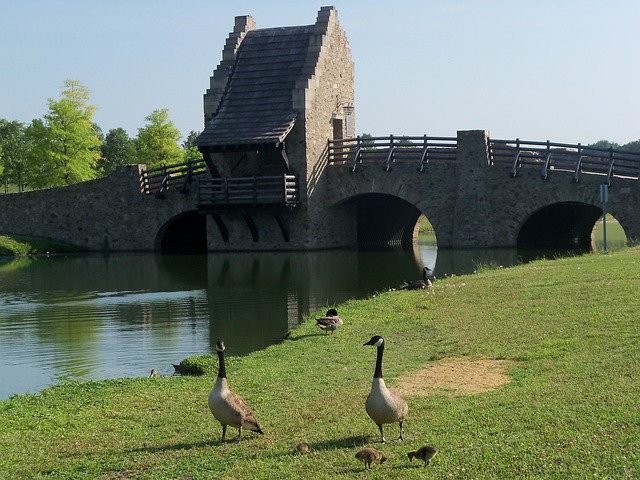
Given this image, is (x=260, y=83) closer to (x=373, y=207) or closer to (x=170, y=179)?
(x=170, y=179)

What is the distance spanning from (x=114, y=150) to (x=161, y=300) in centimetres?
7432

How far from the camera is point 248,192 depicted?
40062mm

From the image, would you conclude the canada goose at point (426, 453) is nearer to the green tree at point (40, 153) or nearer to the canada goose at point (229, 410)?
the canada goose at point (229, 410)

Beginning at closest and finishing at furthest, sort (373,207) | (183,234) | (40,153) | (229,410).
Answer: (229,410) < (373,207) < (183,234) < (40,153)

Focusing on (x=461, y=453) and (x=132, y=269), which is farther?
(x=132, y=269)

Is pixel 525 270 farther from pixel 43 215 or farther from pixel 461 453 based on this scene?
pixel 43 215

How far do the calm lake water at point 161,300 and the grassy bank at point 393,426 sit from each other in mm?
2487

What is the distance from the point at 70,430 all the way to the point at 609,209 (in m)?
27.3

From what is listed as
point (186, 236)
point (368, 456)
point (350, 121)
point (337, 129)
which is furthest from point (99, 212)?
point (368, 456)

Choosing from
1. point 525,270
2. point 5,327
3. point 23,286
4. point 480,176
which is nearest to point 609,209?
point 480,176

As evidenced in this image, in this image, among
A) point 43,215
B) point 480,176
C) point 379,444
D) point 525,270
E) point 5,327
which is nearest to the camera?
point 379,444

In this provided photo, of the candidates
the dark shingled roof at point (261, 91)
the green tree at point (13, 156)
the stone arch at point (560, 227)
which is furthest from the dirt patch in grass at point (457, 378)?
the green tree at point (13, 156)

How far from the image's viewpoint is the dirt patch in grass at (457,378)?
1162 cm

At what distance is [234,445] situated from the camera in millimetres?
9727
